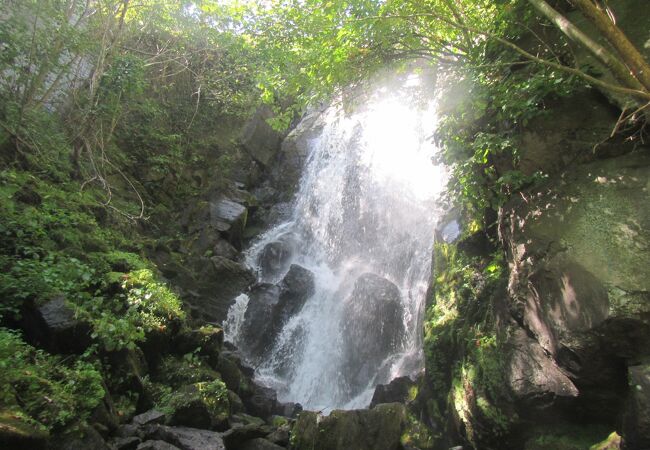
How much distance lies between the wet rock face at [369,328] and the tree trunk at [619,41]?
9.67m

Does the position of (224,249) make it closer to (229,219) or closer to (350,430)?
(229,219)

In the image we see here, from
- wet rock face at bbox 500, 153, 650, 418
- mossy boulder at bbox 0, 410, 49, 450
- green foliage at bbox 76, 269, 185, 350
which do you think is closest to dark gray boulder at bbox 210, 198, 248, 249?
green foliage at bbox 76, 269, 185, 350

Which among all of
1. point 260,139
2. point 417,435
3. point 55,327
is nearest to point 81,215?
point 55,327

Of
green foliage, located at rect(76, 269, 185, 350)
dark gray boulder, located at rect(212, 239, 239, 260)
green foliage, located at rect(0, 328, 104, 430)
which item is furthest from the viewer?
dark gray boulder, located at rect(212, 239, 239, 260)

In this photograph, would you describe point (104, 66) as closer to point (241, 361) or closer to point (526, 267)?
point (241, 361)

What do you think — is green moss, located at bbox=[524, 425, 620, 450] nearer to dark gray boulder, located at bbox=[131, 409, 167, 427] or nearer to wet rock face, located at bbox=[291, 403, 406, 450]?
wet rock face, located at bbox=[291, 403, 406, 450]

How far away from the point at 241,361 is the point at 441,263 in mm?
5824

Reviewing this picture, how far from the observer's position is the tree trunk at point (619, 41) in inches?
148

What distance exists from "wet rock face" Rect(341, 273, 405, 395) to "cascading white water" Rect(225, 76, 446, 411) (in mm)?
33

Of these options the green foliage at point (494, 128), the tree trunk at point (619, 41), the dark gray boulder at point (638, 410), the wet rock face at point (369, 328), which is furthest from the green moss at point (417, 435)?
the tree trunk at point (619, 41)

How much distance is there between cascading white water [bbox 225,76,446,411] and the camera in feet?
37.9

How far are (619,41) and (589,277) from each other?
2.90 meters

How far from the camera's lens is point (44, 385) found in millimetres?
4262

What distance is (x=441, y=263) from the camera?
395 inches
